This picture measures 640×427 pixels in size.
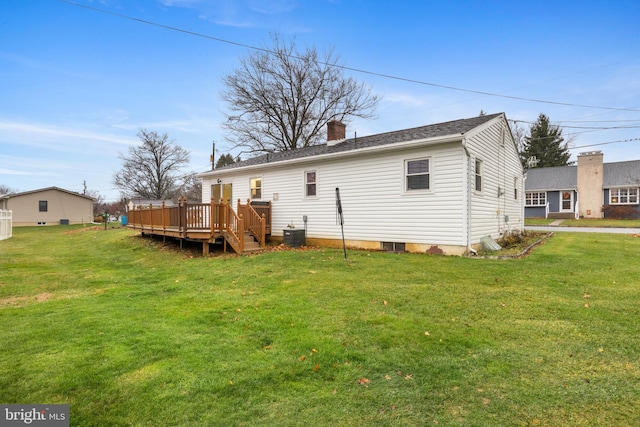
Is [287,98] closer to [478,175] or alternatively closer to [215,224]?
[215,224]

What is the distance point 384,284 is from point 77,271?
7718mm

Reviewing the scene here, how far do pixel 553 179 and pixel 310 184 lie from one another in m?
26.7

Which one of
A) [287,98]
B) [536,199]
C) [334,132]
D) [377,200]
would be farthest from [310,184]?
[536,199]

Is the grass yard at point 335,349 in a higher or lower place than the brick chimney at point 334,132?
lower

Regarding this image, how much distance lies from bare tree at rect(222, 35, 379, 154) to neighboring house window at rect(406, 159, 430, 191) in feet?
59.0

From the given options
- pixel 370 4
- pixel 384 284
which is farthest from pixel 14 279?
pixel 370 4

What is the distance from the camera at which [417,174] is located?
9.74m

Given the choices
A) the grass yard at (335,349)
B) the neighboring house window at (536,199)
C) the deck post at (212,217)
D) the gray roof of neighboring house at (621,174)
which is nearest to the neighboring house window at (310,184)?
the deck post at (212,217)

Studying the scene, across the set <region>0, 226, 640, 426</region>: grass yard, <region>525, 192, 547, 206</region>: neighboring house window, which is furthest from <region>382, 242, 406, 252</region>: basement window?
<region>525, 192, 547, 206</region>: neighboring house window

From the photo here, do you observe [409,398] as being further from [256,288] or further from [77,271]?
[77,271]

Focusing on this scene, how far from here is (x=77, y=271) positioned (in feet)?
27.0

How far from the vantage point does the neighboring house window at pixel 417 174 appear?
9578mm

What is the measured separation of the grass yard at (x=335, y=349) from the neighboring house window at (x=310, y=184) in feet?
19.4

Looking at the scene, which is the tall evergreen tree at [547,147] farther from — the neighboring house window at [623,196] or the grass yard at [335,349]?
the grass yard at [335,349]
